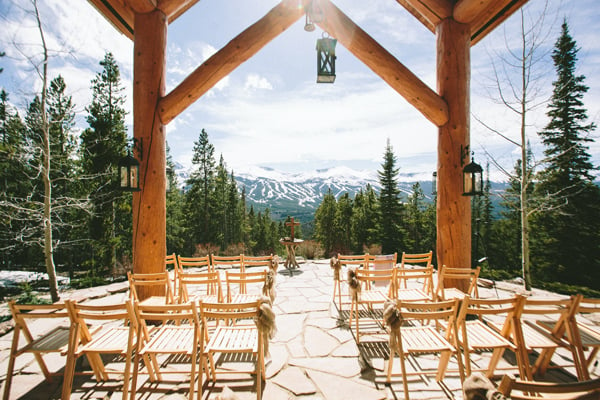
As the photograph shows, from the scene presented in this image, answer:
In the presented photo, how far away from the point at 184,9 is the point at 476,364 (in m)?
7.05

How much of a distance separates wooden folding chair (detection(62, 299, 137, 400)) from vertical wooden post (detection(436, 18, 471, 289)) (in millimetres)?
4145

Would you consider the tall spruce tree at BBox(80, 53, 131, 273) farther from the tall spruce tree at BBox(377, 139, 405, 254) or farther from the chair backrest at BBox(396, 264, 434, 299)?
the tall spruce tree at BBox(377, 139, 405, 254)

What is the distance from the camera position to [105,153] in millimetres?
13945

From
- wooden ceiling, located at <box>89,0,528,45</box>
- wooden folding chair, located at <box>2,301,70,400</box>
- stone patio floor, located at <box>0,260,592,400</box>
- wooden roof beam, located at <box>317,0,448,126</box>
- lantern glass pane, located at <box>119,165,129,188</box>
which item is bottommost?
stone patio floor, located at <box>0,260,592,400</box>

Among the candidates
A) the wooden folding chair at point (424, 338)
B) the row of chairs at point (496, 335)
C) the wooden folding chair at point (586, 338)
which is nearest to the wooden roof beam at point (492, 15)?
the wooden folding chair at point (586, 338)

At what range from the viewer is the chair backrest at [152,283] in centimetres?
313

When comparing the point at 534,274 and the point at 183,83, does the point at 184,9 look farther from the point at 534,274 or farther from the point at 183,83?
the point at 534,274

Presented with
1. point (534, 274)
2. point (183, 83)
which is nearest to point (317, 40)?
point (183, 83)

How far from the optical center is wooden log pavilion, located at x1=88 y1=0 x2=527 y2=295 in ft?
13.0

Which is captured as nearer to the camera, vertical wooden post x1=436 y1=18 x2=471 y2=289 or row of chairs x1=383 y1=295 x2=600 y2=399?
row of chairs x1=383 y1=295 x2=600 y2=399

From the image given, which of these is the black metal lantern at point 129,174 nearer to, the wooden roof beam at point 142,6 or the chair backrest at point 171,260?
the chair backrest at point 171,260

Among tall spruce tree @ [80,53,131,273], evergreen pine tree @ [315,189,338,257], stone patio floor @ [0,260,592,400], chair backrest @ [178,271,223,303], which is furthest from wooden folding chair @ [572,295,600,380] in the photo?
evergreen pine tree @ [315,189,338,257]

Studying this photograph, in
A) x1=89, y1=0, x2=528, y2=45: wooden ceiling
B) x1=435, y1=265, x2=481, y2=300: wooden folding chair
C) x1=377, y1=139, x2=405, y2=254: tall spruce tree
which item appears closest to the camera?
x1=435, y1=265, x2=481, y2=300: wooden folding chair

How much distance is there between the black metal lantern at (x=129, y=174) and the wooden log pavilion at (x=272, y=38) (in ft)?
0.38
